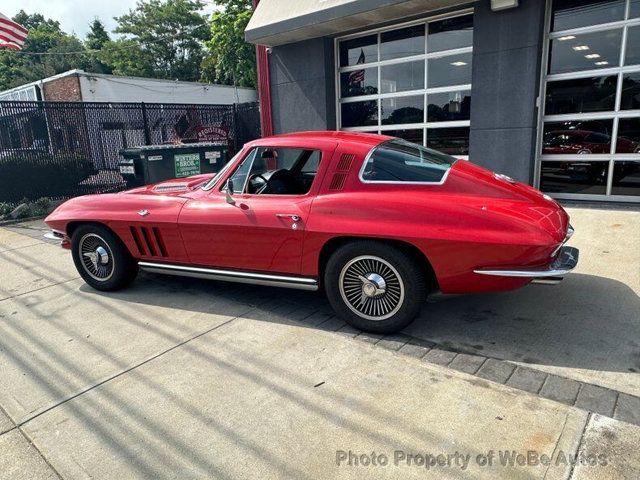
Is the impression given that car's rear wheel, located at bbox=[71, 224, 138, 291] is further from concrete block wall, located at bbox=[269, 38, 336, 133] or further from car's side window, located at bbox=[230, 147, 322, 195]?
concrete block wall, located at bbox=[269, 38, 336, 133]

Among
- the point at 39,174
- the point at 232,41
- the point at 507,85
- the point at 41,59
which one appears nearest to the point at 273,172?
the point at 507,85

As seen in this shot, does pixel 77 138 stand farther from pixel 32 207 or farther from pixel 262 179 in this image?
pixel 262 179

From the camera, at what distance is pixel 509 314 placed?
12.5 ft

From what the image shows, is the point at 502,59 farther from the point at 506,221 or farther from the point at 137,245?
the point at 137,245

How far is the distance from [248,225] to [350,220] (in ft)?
2.99

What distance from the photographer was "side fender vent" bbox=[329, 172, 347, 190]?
3.60m

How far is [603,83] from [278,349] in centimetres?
721

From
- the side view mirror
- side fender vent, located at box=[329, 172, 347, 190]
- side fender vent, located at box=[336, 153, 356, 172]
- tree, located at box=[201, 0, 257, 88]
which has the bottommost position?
the side view mirror

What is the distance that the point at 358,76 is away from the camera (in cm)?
1010

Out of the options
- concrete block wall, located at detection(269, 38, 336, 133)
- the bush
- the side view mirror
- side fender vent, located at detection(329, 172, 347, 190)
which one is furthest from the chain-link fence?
side fender vent, located at detection(329, 172, 347, 190)

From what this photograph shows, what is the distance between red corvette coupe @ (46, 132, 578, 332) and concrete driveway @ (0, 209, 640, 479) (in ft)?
1.31

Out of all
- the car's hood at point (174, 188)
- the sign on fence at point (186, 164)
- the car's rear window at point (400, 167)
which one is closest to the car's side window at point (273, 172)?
the car's rear window at point (400, 167)

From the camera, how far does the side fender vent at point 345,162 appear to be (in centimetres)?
362

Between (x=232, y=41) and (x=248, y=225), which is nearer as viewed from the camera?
(x=248, y=225)
